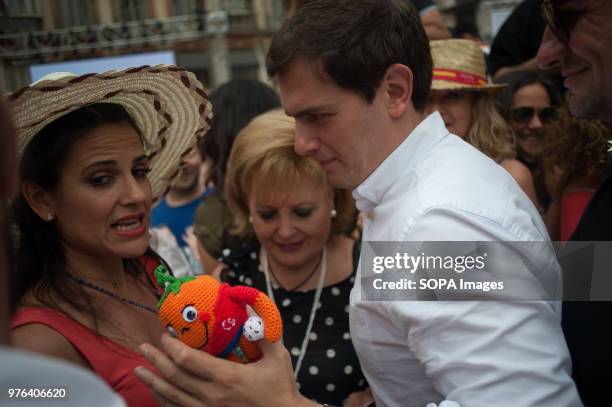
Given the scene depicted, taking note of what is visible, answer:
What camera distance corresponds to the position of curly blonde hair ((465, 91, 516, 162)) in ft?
9.91

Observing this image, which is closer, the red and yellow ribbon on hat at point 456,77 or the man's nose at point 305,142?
the man's nose at point 305,142

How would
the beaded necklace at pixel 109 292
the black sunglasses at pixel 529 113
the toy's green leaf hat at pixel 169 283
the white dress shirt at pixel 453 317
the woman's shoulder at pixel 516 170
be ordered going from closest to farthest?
the white dress shirt at pixel 453 317
the toy's green leaf hat at pixel 169 283
the beaded necklace at pixel 109 292
the woman's shoulder at pixel 516 170
the black sunglasses at pixel 529 113

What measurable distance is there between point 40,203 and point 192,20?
20.4 metres

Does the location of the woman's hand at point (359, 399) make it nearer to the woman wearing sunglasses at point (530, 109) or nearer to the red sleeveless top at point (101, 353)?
the red sleeveless top at point (101, 353)

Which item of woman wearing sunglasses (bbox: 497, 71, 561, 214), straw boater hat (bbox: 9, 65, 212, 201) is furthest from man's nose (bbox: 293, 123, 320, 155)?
woman wearing sunglasses (bbox: 497, 71, 561, 214)

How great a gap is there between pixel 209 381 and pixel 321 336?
1032mm

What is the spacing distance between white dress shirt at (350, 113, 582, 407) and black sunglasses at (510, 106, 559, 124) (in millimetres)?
2356

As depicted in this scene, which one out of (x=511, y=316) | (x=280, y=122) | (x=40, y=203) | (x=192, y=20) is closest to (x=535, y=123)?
(x=280, y=122)

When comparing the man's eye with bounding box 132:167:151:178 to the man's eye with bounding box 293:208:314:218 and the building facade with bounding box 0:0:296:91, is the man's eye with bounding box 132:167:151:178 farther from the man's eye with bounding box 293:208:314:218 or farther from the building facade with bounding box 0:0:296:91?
the man's eye with bounding box 293:208:314:218

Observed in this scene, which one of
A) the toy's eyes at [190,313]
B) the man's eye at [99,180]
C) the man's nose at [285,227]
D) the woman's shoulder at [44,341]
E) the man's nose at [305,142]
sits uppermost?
the man's nose at [305,142]

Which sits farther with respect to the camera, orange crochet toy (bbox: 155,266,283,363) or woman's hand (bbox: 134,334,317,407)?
orange crochet toy (bbox: 155,266,283,363)

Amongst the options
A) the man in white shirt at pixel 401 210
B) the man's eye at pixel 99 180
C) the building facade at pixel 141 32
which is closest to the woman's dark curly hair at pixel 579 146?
the man in white shirt at pixel 401 210

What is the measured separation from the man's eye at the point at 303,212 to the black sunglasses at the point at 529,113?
80.7 inches

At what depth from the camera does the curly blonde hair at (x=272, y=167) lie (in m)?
2.41
